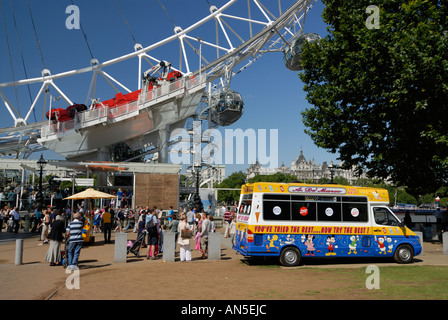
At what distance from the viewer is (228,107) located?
4931 cm


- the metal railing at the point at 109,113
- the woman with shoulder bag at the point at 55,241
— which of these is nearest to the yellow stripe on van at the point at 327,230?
the woman with shoulder bag at the point at 55,241

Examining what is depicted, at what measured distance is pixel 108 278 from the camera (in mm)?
10773

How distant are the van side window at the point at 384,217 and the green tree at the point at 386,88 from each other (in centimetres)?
503

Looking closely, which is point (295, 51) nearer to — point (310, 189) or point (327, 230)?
point (310, 189)

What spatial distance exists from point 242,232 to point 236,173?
130m

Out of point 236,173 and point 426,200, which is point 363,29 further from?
point 236,173

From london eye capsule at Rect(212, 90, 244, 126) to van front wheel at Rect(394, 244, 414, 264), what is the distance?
37.5 metres

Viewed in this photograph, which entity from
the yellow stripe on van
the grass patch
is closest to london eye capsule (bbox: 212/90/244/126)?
the yellow stripe on van

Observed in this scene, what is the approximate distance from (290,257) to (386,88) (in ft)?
32.9

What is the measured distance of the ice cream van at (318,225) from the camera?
41.5 ft

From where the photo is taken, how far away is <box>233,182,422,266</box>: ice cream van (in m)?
12.6
